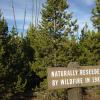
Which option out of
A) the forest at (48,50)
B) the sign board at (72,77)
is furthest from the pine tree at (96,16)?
the sign board at (72,77)

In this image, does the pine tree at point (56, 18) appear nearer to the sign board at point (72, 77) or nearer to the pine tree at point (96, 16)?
the pine tree at point (96, 16)

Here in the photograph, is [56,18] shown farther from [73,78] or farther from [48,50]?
[73,78]

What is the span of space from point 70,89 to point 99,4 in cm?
2104

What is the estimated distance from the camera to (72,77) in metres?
6.63

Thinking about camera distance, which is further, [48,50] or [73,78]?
[48,50]

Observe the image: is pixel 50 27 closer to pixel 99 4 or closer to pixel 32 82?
pixel 99 4

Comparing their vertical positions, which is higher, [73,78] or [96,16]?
[96,16]

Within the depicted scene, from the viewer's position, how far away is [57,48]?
2612 centimetres

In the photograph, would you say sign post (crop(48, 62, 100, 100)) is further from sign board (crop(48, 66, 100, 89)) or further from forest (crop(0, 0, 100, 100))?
forest (crop(0, 0, 100, 100))

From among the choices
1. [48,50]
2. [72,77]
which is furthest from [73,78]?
[48,50]

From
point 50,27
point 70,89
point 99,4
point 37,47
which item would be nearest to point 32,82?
point 37,47

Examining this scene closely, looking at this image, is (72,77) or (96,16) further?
(96,16)

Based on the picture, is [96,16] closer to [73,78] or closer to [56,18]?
[56,18]

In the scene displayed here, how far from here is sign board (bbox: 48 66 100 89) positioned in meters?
6.45
